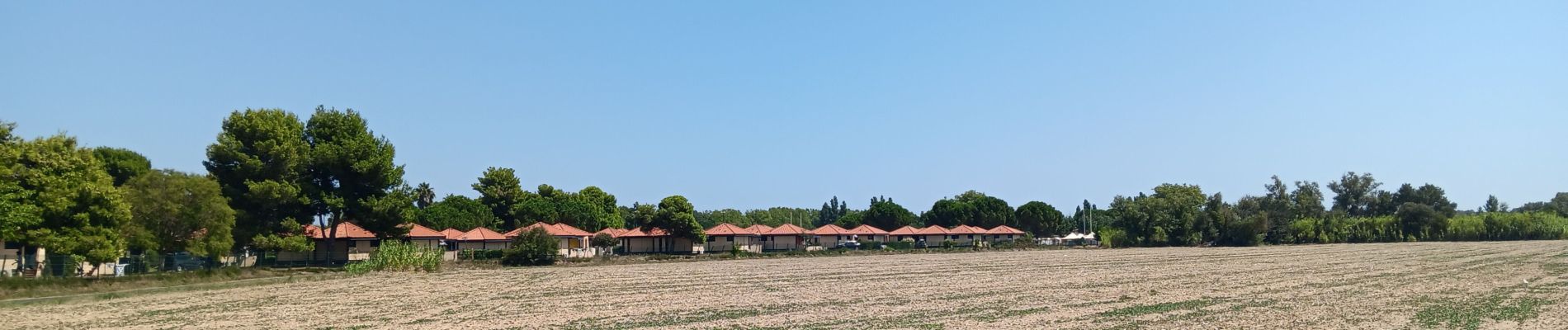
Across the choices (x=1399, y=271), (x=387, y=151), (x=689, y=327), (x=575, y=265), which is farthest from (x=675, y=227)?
(x=689, y=327)

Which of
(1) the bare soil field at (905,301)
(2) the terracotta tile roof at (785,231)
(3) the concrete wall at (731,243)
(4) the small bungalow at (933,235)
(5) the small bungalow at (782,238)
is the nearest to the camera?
(1) the bare soil field at (905,301)

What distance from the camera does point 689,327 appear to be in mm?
18656

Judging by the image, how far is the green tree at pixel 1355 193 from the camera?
125 m

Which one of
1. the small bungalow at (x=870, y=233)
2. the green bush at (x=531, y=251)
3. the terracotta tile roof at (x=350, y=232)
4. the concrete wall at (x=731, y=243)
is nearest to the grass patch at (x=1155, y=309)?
the green bush at (x=531, y=251)

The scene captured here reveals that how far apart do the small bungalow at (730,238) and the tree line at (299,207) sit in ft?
16.0

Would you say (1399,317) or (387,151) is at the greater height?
(387,151)

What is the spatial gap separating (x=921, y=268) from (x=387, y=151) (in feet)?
90.4

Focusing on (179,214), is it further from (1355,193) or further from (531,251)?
(1355,193)

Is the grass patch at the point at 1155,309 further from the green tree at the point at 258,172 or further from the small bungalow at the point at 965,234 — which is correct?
the small bungalow at the point at 965,234

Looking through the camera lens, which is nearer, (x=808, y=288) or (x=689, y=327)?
(x=689, y=327)

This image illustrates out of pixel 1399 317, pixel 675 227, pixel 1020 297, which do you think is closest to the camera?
pixel 1399 317

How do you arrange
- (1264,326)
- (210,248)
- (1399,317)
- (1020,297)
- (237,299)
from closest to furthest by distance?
(1264,326)
(1399,317)
(1020,297)
(237,299)
(210,248)

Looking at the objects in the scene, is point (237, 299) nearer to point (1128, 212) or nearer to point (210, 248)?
point (210, 248)

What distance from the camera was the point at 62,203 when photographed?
33.8m
